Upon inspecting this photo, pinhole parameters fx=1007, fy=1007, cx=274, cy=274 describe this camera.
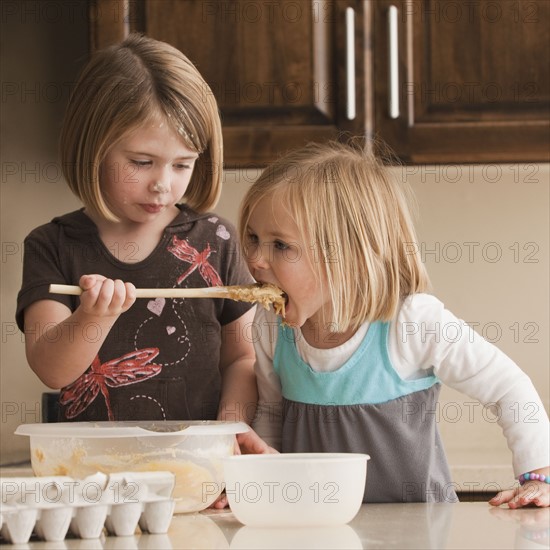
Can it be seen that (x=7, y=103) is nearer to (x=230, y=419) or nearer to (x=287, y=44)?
(x=287, y=44)

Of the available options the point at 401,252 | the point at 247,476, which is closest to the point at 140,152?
the point at 401,252

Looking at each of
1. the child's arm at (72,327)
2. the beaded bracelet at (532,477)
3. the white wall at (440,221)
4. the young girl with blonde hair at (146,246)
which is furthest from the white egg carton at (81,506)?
the white wall at (440,221)

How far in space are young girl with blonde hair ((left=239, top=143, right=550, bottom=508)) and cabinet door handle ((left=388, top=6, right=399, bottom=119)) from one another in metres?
0.64

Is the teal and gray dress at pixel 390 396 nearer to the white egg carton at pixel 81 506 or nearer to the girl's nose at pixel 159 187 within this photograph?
the girl's nose at pixel 159 187

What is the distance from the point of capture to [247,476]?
3.10 feet

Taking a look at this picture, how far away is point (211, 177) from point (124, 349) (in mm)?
320

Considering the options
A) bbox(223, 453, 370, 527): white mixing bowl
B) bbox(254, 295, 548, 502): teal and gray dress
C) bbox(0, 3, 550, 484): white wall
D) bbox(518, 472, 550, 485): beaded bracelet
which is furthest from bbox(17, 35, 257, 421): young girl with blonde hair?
bbox(0, 3, 550, 484): white wall

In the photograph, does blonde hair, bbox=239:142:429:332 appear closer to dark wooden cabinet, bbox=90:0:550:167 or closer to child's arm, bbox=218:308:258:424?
child's arm, bbox=218:308:258:424

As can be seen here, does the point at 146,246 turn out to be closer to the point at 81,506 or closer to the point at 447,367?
the point at 447,367

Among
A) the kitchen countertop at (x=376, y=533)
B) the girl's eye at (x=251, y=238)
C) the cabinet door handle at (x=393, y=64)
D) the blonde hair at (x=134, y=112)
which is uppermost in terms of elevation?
the cabinet door handle at (x=393, y=64)

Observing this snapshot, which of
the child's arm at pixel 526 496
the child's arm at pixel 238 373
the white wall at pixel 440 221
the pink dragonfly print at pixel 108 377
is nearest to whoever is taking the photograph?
the child's arm at pixel 526 496

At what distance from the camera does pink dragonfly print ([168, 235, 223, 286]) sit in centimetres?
168

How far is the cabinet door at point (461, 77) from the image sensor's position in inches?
81.8

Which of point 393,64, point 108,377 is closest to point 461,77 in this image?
point 393,64
